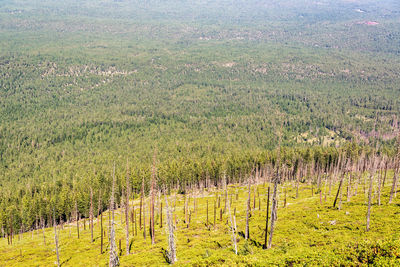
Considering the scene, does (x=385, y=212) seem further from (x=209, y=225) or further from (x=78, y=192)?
(x=78, y=192)

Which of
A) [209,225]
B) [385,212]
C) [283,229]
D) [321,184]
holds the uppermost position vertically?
[385,212]

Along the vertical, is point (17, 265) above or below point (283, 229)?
below

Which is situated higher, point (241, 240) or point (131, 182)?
point (241, 240)

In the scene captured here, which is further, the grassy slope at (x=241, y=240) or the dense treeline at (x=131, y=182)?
the dense treeline at (x=131, y=182)

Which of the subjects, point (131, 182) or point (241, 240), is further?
point (131, 182)

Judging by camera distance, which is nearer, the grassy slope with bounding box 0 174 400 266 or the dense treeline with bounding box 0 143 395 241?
the grassy slope with bounding box 0 174 400 266

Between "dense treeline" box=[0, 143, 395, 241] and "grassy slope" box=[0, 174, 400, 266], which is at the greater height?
"grassy slope" box=[0, 174, 400, 266]

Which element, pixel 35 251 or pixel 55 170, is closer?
pixel 35 251

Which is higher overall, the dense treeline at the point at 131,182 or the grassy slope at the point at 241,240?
the grassy slope at the point at 241,240

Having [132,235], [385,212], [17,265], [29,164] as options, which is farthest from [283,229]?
[29,164]

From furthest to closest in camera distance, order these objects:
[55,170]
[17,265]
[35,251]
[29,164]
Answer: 1. [29,164]
2. [55,170]
3. [35,251]
4. [17,265]

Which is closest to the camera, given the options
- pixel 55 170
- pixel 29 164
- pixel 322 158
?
pixel 322 158
